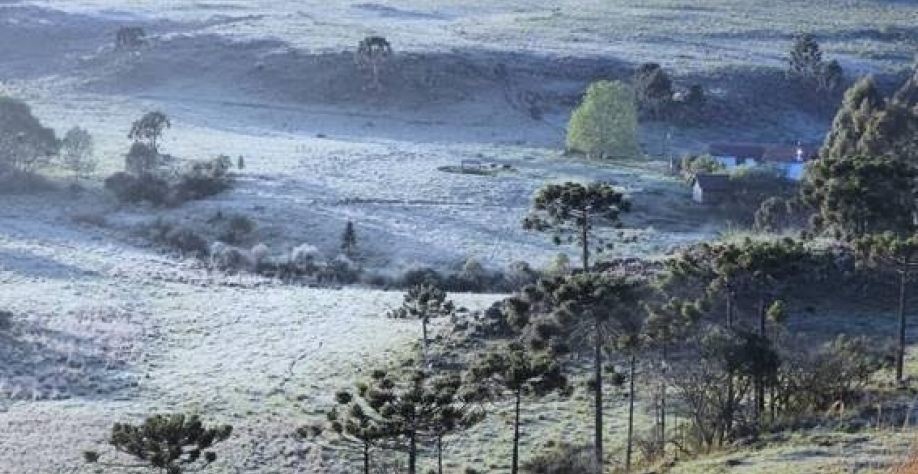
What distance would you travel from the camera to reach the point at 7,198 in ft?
286

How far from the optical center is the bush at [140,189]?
8462 centimetres

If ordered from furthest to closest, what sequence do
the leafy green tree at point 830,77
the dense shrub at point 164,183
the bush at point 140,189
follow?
the leafy green tree at point 830,77 < the dense shrub at point 164,183 < the bush at point 140,189

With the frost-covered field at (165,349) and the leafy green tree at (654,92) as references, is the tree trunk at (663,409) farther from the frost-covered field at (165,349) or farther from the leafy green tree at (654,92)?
the leafy green tree at (654,92)

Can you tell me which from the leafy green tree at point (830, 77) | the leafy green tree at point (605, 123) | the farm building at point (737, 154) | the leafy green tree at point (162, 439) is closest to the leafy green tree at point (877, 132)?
the farm building at point (737, 154)

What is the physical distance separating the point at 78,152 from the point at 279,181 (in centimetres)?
1593

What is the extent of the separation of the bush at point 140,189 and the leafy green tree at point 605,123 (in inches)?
1370

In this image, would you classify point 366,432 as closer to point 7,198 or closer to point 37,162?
point 7,198

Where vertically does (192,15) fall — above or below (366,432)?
above

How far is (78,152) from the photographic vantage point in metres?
93.7

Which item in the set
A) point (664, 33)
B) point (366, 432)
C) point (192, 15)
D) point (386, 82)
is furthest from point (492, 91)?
point (366, 432)

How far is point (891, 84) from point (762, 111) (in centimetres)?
1655

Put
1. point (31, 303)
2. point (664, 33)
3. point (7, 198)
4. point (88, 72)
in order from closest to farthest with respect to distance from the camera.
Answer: point (31, 303), point (7, 198), point (88, 72), point (664, 33)

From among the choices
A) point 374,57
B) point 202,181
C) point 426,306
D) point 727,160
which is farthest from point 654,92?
point 426,306

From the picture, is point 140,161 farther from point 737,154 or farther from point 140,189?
point 737,154
